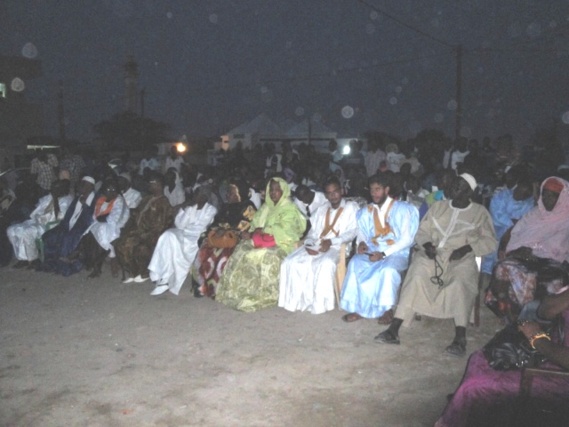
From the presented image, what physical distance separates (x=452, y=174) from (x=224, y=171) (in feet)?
22.7

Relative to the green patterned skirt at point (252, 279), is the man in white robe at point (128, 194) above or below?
above

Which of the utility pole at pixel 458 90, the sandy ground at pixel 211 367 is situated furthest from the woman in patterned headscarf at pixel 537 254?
the utility pole at pixel 458 90

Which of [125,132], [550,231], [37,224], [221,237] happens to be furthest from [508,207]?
[125,132]

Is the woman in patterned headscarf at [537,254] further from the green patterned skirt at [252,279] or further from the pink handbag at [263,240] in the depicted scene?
the pink handbag at [263,240]

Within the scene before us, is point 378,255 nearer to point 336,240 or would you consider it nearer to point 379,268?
point 379,268

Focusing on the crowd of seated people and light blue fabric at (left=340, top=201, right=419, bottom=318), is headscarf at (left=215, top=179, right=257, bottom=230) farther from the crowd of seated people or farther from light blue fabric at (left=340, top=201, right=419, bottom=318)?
light blue fabric at (left=340, top=201, right=419, bottom=318)

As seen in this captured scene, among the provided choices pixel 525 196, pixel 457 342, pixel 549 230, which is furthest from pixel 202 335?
pixel 525 196

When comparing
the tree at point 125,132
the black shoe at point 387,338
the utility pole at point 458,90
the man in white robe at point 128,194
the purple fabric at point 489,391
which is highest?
the tree at point 125,132

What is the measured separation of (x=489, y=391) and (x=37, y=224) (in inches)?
329

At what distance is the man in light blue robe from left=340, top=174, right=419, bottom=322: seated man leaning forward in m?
1.50

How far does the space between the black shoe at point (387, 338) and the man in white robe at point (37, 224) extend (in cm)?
640

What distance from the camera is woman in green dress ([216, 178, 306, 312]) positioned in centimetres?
654

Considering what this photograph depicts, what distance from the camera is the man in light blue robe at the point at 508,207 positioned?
272 inches

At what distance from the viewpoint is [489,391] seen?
2.99 metres
